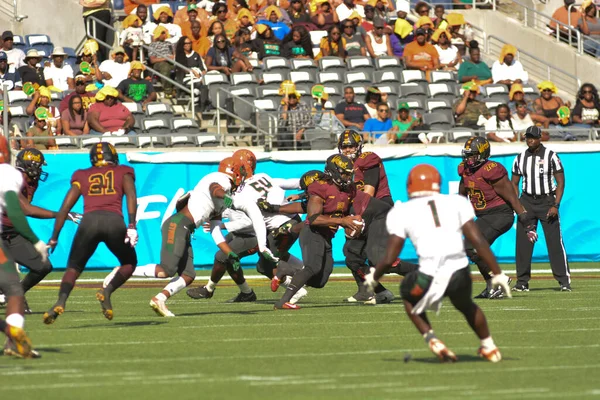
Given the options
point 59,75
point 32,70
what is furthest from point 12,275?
point 59,75

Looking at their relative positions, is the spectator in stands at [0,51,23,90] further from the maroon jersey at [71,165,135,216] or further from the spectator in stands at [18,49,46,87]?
the maroon jersey at [71,165,135,216]

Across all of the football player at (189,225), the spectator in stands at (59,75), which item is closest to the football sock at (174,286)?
the football player at (189,225)

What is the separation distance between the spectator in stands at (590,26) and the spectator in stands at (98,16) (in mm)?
10653

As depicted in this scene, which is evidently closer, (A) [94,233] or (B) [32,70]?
(A) [94,233]

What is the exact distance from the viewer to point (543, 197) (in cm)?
1491

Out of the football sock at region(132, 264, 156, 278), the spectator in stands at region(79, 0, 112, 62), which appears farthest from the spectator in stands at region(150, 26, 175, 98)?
the football sock at region(132, 264, 156, 278)

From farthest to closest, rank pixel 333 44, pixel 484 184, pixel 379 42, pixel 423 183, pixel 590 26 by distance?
pixel 590 26 → pixel 379 42 → pixel 333 44 → pixel 484 184 → pixel 423 183

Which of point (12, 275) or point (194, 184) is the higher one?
point (12, 275)

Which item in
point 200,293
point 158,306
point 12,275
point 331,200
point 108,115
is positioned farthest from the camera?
point 108,115

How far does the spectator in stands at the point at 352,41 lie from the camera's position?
23719 mm

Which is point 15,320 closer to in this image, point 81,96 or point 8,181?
point 8,181

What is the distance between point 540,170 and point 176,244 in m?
5.12

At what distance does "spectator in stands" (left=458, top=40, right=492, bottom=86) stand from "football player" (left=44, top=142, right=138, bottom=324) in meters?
13.6

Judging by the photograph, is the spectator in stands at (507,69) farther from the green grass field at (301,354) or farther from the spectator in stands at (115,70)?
the green grass field at (301,354)
